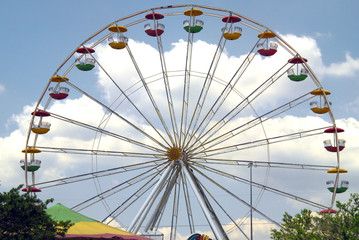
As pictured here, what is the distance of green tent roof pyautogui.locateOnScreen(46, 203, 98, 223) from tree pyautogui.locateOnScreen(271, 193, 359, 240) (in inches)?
420

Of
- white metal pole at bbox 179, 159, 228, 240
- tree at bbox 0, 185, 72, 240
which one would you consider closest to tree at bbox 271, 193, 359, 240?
white metal pole at bbox 179, 159, 228, 240

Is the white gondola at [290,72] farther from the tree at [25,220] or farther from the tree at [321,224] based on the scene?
the tree at [25,220]

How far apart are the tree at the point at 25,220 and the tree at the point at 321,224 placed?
39.1 feet

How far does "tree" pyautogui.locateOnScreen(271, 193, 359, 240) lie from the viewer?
39.6 meters

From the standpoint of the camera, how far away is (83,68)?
146ft

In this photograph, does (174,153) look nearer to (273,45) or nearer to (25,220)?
(273,45)

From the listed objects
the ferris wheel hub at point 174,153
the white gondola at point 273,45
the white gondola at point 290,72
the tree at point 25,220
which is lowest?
the tree at point 25,220

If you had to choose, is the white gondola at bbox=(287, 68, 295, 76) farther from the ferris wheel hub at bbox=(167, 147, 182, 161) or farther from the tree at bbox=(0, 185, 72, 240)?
the tree at bbox=(0, 185, 72, 240)

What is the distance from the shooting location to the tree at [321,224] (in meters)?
39.6

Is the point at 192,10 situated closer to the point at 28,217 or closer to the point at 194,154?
the point at 194,154

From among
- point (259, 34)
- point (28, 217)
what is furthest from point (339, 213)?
point (28, 217)

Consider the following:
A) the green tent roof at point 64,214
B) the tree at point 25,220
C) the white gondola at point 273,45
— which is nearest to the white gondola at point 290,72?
the white gondola at point 273,45

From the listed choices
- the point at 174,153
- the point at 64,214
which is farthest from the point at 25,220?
the point at 174,153

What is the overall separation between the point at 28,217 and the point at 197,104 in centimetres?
1201
